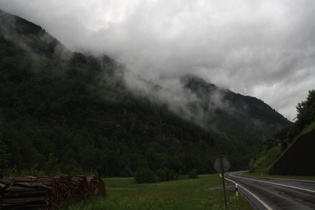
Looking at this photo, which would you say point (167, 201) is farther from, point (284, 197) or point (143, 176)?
point (143, 176)

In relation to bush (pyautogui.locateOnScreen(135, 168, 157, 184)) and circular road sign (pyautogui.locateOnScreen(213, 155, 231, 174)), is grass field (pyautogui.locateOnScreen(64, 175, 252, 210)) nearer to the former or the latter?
circular road sign (pyautogui.locateOnScreen(213, 155, 231, 174))

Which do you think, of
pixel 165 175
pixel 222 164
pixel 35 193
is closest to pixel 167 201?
pixel 222 164

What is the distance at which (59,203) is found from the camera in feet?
58.1

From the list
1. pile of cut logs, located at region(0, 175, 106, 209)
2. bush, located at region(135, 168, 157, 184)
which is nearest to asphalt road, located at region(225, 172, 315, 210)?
pile of cut logs, located at region(0, 175, 106, 209)

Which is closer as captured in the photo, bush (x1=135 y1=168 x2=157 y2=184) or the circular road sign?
the circular road sign

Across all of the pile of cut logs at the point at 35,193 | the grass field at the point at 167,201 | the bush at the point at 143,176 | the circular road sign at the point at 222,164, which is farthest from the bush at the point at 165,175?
the circular road sign at the point at 222,164

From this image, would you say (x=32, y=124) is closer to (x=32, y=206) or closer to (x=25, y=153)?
(x=25, y=153)

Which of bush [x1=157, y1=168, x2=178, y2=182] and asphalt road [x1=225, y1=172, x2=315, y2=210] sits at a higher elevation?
bush [x1=157, y1=168, x2=178, y2=182]

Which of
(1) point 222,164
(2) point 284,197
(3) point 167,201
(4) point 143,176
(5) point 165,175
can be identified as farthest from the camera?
(5) point 165,175

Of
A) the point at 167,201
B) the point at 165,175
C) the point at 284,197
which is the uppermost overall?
the point at 165,175

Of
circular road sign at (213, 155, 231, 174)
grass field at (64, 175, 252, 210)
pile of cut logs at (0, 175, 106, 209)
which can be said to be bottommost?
grass field at (64, 175, 252, 210)

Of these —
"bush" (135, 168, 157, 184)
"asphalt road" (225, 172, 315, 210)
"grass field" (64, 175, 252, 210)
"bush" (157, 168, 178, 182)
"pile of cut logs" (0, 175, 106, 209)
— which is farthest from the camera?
"bush" (157, 168, 178, 182)

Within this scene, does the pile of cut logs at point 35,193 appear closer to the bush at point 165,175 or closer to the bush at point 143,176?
the bush at point 143,176

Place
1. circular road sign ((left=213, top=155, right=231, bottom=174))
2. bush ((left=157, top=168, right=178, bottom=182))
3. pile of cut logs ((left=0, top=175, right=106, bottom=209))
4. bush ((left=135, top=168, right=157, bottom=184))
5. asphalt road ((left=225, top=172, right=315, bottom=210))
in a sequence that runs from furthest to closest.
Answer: bush ((left=157, top=168, right=178, bottom=182)) → bush ((left=135, top=168, right=157, bottom=184)) → asphalt road ((left=225, top=172, right=315, bottom=210)) → pile of cut logs ((left=0, top=175, right=106, bottom=209)) → circular road sign ((left=213, top=155, right=231, bottom=174))
